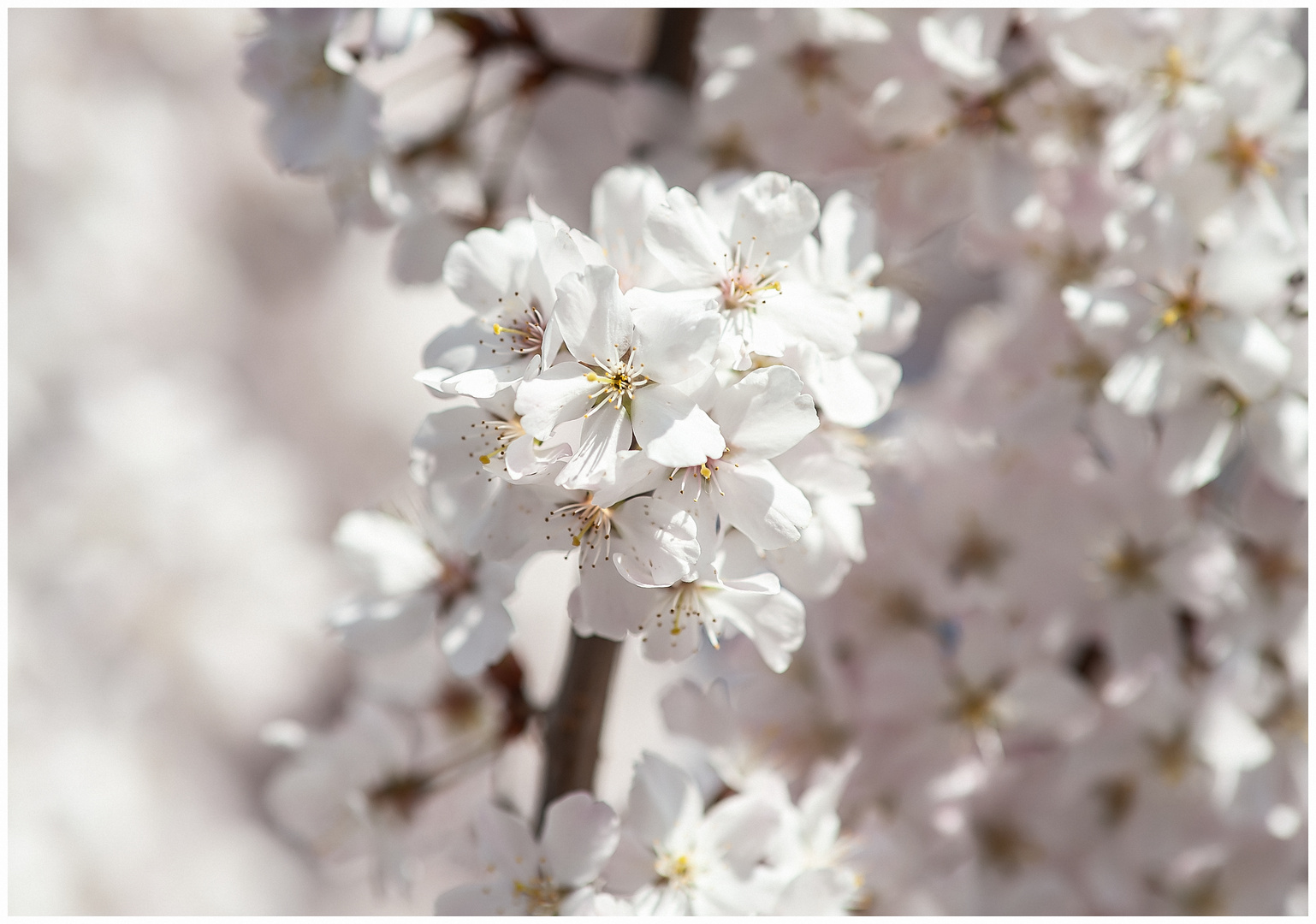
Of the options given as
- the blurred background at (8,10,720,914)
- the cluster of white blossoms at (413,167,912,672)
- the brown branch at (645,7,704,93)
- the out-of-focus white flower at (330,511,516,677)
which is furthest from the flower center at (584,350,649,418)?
the blurred background at (8,10,720,914)

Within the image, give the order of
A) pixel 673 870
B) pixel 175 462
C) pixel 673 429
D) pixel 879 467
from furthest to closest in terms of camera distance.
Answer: pixel 175 462
pixel 879 467
pixel 673 870
pixel 673 429

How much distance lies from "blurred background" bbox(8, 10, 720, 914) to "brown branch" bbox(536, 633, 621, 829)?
0.45 m

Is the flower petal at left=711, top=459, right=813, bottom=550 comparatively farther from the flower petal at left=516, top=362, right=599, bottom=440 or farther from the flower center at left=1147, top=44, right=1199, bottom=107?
the flower center at left=1147, top=44, right=1199, bottom=107

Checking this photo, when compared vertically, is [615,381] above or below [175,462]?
above

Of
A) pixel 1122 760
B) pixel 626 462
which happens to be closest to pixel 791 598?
pixel 626 462

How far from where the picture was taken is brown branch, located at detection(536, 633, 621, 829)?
1.75 feet

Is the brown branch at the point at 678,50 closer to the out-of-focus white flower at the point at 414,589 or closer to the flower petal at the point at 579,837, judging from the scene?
the out-of-focus white flower at the point at 414,589

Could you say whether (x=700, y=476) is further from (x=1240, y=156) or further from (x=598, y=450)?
(x=1240, y=156)

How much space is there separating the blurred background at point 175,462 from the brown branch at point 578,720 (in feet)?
1.48

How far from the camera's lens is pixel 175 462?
1.21 m

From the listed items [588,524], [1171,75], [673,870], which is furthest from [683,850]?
[1171,75]

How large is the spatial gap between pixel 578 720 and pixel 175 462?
0.85m

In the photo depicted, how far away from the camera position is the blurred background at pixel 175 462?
1.14 meters

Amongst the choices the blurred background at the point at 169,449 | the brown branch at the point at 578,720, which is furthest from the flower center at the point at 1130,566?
the blurred background at the point at 169,449
